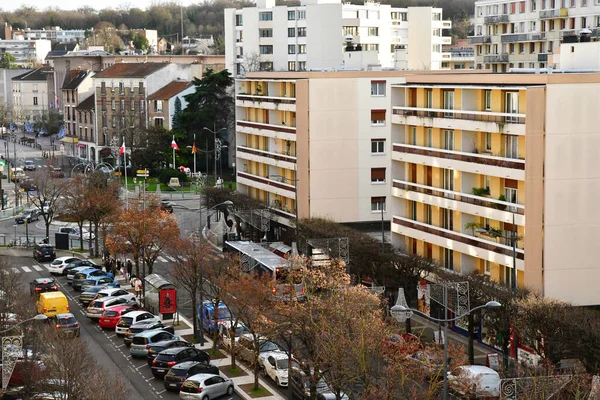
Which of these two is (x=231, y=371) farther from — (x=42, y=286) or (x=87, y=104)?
(x=87, y=104)

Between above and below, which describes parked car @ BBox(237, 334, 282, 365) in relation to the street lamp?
below

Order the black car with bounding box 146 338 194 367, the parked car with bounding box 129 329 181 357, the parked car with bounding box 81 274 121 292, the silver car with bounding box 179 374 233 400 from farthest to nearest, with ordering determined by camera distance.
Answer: the parked car with bounding box 81 274 121 292 < the parked car with bounding box 129 329 181 357 < the black car with bounding box 146 338 194 367 < the silver car with bounding box 179 374 233 400

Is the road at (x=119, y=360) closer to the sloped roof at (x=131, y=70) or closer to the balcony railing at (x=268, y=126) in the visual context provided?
the balcony railing at (x=268, y=126)

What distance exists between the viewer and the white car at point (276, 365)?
47.2 meters

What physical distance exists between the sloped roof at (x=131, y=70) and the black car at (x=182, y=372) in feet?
307

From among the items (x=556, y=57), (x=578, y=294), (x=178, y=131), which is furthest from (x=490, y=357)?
(x=178, y=131)

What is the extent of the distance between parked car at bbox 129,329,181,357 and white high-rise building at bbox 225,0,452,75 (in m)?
64.2

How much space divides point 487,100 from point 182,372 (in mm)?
20252

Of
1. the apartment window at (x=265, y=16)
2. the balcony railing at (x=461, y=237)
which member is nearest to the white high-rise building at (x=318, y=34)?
the apartment window at (x=265, y=16)

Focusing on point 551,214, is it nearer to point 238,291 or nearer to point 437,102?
point 437,102

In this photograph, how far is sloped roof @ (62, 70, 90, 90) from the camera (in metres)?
152

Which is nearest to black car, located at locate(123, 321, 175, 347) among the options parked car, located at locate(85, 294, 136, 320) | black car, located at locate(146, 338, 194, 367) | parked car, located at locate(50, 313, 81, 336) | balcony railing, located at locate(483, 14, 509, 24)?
parked car, located at locate(50, 313, 81, 336)

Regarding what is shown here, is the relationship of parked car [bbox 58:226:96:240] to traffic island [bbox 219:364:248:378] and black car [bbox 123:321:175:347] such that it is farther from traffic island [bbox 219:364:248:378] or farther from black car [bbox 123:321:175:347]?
traffic island [bbox 219:364:248:378]

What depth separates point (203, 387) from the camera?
4472cm
